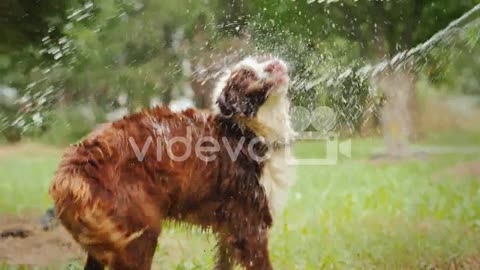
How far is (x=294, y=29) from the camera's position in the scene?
144 centimetres

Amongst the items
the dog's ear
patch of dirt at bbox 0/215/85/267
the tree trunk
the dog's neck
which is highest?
the dog's ear

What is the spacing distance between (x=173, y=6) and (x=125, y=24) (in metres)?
0.10

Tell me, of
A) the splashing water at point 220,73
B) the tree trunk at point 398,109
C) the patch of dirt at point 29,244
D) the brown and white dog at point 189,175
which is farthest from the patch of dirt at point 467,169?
the patch of dirt at point 29,244

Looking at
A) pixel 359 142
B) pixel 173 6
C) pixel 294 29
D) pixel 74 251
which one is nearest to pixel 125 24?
pixel 173 6

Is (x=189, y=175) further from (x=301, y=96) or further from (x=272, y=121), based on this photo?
(x=301, y=96)

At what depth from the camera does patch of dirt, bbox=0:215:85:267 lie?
4.39ft

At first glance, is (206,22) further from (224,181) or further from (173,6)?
(224,181)

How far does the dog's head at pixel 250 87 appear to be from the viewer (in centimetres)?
126

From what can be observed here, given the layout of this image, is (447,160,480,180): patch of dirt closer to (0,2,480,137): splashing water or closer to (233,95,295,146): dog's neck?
(0,2,480,137): splashing water

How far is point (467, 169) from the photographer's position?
1771 mm

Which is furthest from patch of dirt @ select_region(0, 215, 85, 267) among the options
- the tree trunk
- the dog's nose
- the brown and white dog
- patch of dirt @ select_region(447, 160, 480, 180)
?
patch of dirt @ select_region(447, 160, 480, 180)

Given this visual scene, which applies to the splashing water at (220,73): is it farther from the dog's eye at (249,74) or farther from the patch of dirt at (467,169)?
the patch of dirt at (467,169)

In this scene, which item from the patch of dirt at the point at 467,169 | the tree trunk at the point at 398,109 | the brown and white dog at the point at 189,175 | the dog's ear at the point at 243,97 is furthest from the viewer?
the patch of dirt at the point at 467,169

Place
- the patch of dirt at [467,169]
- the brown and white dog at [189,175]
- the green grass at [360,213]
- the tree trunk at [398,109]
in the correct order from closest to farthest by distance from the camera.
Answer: the brown and white dog at [189,175]
the green grass at [360,213]
the tree trunk at [398,109]
the patch of dirt at [467,169]
